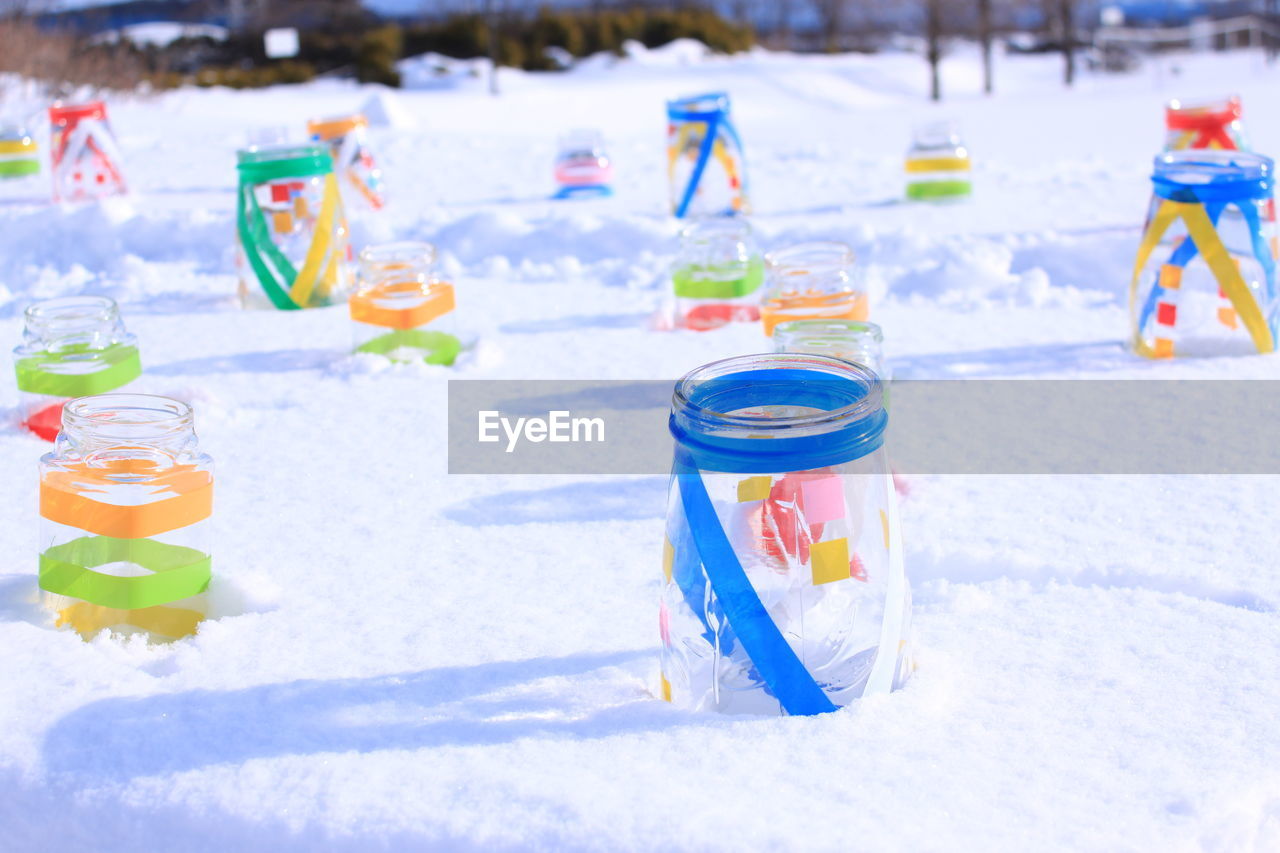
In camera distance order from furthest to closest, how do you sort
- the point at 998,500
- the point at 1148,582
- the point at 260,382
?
the point at 260,382
the point at 998,500
the point at 1148,582

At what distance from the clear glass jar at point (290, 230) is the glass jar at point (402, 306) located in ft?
2.35

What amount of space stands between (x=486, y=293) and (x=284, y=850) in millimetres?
3700

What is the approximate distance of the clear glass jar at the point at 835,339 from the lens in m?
3.52

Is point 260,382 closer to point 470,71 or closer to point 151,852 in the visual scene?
point 151,852

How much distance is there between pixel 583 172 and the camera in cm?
718

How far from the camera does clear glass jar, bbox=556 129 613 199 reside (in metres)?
7.16

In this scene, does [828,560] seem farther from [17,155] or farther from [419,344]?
[17,155]

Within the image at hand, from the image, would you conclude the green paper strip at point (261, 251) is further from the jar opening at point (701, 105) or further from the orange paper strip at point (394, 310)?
the jar opening at point (701, 105)

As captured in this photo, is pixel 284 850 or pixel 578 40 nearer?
pixel 284 850

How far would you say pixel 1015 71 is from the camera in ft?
83.9

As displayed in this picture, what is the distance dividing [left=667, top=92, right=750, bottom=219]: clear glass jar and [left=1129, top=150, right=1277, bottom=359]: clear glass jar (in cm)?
252

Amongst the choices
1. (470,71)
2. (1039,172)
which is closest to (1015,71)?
(470,71)

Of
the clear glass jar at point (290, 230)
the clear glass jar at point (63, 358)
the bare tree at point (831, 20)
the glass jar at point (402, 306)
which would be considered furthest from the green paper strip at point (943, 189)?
the bare tree at point (831, 20)

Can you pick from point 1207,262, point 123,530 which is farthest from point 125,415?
point 1207,262
